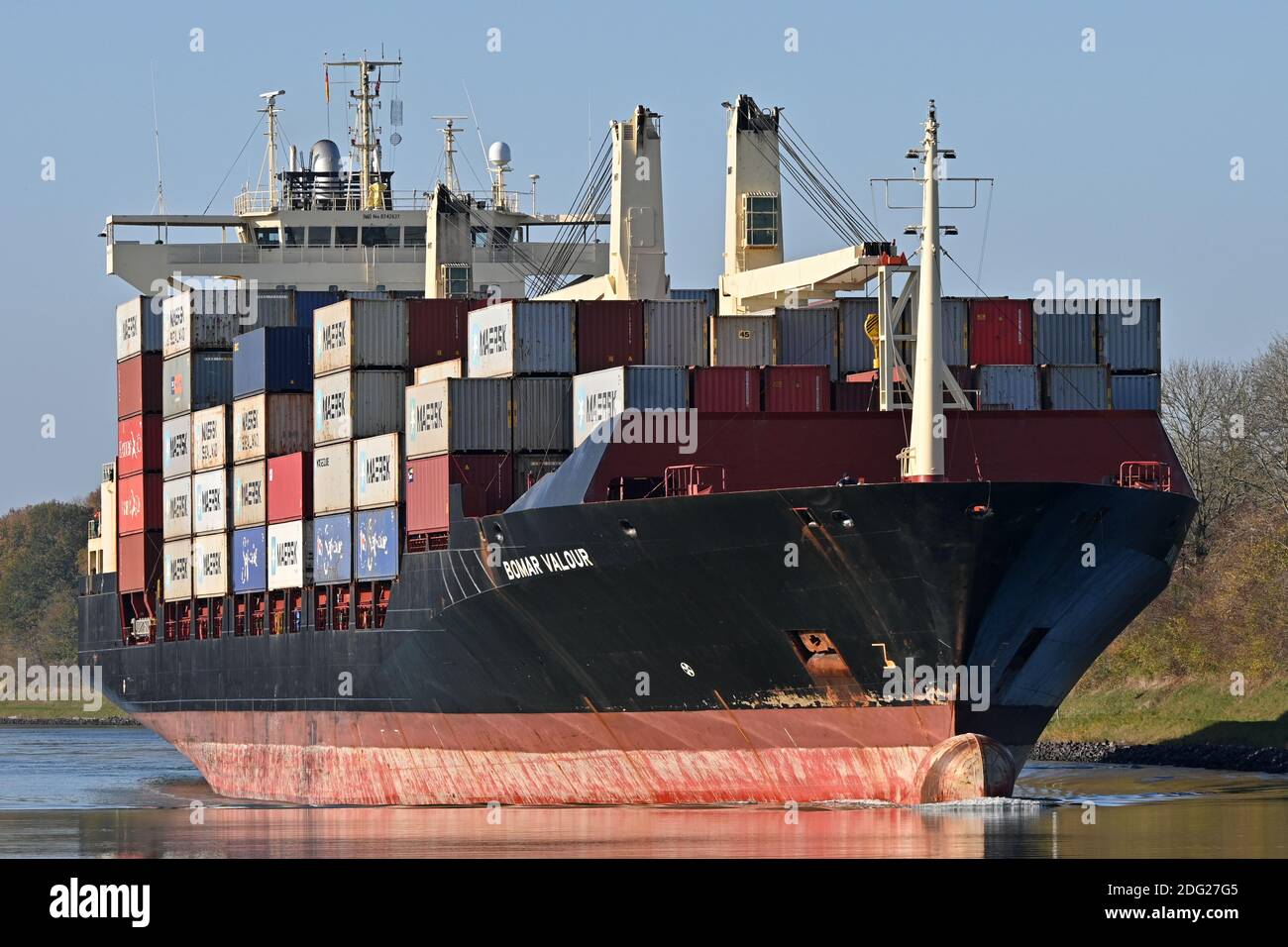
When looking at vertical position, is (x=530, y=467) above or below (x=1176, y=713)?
above

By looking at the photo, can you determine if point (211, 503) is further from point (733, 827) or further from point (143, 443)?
point (733, 827)

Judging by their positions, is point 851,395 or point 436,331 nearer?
point 851,395

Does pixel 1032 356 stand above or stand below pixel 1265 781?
above

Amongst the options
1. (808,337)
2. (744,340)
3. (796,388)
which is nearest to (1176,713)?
(808,337)

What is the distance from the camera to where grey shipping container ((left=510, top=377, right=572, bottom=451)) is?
44.7 meters

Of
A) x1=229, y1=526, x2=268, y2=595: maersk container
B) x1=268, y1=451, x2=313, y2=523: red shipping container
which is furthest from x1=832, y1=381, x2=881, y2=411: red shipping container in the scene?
x1=229, y1=526, x2=268, y2=595: maersk container

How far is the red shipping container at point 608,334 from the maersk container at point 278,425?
10.2m

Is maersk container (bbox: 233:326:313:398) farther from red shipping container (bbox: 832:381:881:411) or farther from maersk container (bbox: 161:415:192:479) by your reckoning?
red shipping container (bbox: 832:381:881:411)

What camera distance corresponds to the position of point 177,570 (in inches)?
2324

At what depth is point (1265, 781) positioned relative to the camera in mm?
49125

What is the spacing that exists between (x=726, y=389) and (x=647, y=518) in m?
4.55

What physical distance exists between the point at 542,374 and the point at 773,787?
11.0 metres
